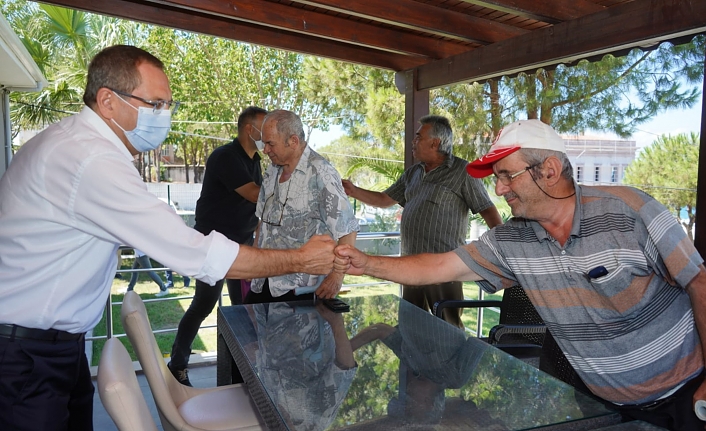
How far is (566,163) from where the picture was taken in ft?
5.89

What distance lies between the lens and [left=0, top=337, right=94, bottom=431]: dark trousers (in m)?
1.53

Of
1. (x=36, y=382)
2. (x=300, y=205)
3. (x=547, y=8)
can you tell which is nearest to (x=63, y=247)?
(x=36, y=382)

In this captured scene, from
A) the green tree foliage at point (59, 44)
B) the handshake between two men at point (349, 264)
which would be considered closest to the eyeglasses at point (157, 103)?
the handshake between two men at point (349, 264)

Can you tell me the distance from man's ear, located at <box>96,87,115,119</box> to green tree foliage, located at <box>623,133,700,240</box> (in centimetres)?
828

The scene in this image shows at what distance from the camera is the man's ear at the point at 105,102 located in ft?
5.70

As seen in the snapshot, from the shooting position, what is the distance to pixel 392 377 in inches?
67.6

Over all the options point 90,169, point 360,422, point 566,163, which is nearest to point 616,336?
point 566,163

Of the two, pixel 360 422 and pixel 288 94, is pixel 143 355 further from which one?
pixel 288 94

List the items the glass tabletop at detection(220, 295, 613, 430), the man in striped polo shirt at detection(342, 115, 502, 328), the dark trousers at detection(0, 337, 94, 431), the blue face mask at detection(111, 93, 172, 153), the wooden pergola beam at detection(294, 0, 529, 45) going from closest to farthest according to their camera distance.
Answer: the glass tabletop at detection(220, 295, 613, 430), the dark trousers at detection(0, 337, 94, 431), the blue face mask at detection(111, 93, 172, 153), the wooden pergola beam at detection(294, 0, 529, 45), the man in striped polo shirt at detection(342, 115, 502, 328)

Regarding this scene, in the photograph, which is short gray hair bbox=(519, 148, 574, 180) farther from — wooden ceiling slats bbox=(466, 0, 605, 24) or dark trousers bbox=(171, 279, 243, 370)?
dark trousers bbox=(171, 279, 243, 370)

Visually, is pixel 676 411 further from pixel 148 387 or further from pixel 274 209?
pixel 148 387

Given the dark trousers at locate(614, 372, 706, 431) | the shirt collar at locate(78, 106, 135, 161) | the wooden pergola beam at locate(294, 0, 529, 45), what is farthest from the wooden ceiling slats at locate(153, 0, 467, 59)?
the dark trousers at locate(614, 372, 706, 431)

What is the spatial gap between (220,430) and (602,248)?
1392 mm

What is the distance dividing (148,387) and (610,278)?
3.11 m
